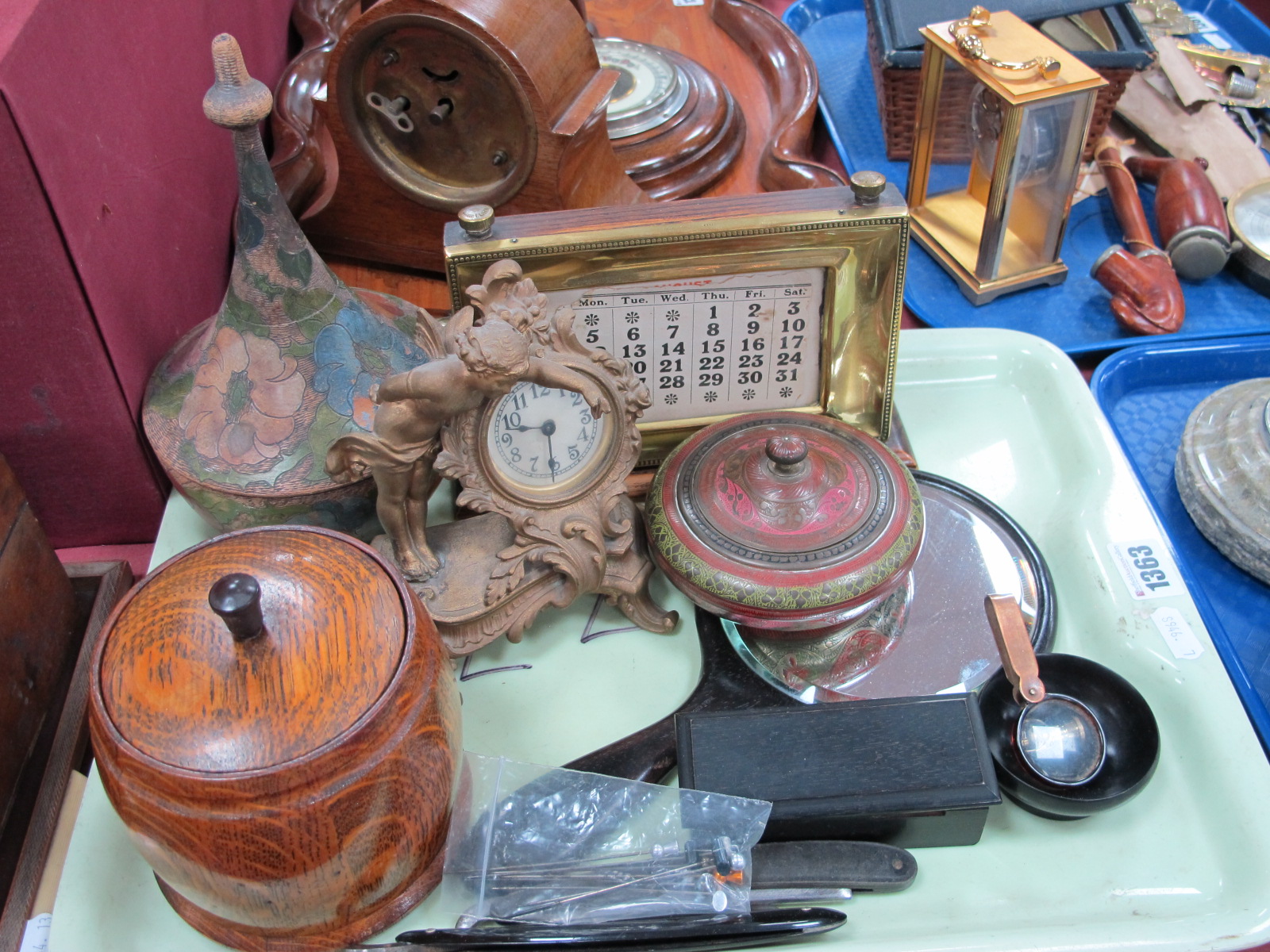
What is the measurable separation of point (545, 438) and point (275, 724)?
1.14 ft

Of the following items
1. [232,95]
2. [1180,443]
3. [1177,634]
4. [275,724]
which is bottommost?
[1180,443]

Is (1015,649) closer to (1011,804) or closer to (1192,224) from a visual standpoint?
(1011,804)

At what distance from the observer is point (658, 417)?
1077 mm

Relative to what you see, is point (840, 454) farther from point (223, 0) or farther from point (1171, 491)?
point (223, 0)

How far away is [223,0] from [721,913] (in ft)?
4.07

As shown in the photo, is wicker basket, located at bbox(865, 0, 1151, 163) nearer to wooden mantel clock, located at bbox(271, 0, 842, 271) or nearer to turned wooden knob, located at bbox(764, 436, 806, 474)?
wooden mantel clock, located at bbox(271, 0, 842, 271)

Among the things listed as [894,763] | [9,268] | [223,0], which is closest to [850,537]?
[894,763]

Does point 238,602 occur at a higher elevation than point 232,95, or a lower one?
lower

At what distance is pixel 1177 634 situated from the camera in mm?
937

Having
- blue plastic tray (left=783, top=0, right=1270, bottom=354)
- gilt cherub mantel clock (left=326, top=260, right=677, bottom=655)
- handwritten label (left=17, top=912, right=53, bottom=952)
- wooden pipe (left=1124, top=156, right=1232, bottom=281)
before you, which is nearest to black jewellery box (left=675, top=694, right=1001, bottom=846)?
gilt cherub mantel clock (left=326, top=260, right=677, bottom=655)

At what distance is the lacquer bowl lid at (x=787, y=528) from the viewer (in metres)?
0.86

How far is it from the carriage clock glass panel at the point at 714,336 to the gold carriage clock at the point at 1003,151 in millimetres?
518

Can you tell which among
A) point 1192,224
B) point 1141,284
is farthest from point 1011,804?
point 1192,224

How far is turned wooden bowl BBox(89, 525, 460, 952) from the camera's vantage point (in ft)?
1.99
